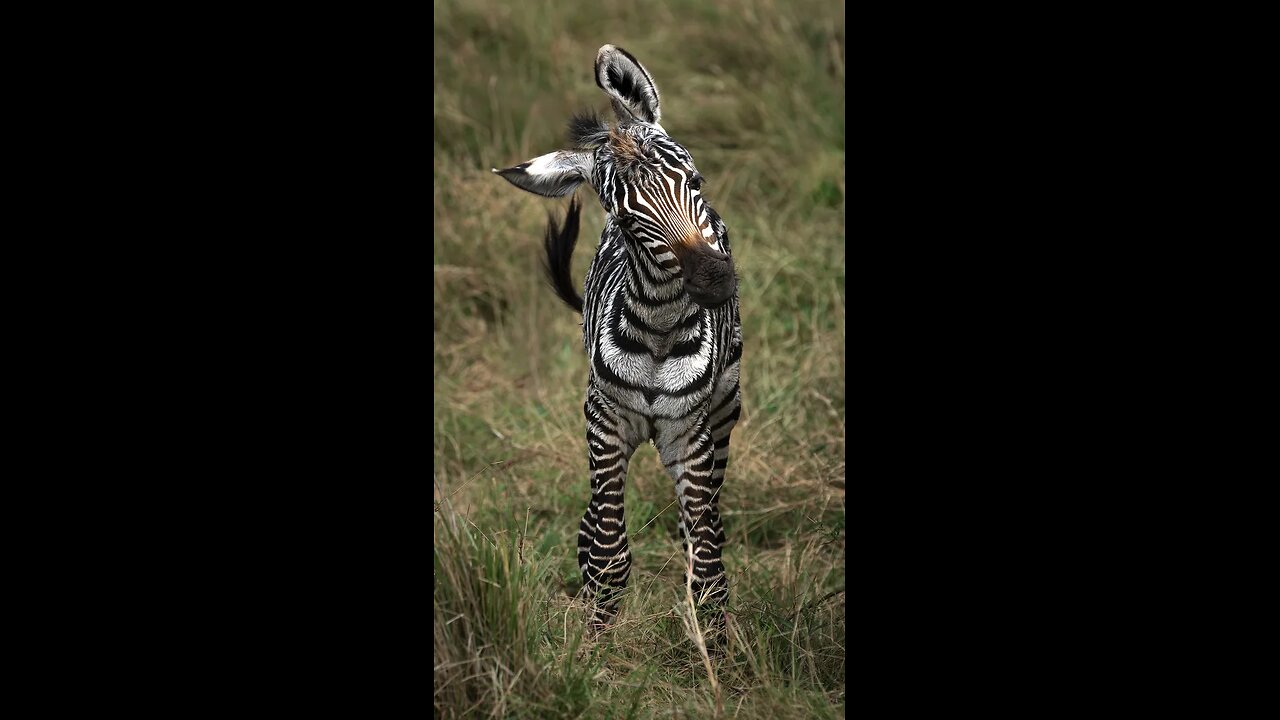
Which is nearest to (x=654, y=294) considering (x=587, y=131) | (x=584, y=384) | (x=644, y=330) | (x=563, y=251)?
(x=644, y=330)

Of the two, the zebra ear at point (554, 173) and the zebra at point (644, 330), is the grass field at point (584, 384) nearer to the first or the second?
the zebra at point (644, 330)

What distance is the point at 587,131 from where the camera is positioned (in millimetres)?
4367

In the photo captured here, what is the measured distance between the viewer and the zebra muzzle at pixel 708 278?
384 centimetres

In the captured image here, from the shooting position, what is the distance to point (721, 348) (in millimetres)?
4789

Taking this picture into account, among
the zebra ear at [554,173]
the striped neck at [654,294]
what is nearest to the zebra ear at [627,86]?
the zebra ear at [554,173]

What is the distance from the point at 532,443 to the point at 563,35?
4.70 metres

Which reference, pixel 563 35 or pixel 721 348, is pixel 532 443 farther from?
pixel 563 35

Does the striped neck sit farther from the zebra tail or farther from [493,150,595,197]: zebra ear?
the zebra tail

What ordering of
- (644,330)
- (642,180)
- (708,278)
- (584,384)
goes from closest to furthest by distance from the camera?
1. (708,278)
2. (642,180)
3. (644,330)
4. (584,384)

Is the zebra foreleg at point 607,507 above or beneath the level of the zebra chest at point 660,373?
beneath

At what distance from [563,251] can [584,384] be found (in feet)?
6.97

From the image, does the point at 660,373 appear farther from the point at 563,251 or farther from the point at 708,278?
the point at 563,251

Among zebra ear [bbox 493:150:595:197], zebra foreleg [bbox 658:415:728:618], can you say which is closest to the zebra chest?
zebra foreleg [bbox 658:415:728:618]

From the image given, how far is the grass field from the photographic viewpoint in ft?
12.5
